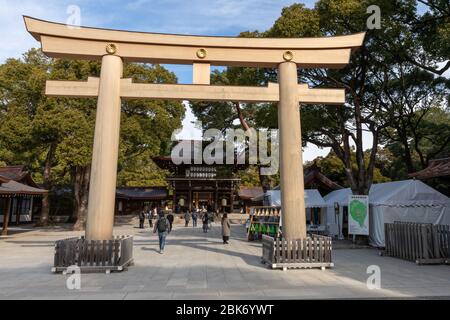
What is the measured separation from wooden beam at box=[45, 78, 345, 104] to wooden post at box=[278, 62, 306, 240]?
0.35m

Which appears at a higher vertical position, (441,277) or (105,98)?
Answer: (105,98)

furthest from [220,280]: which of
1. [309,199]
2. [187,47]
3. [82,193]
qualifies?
[82,193]

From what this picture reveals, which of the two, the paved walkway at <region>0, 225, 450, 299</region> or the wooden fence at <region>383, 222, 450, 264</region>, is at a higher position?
the wooden fence at <region>383, 222, 450, 264</region>

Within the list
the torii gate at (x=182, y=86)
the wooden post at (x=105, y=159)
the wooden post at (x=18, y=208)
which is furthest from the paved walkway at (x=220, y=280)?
the wooden post at (x=18, y=208)

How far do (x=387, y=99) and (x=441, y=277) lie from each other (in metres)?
13.9

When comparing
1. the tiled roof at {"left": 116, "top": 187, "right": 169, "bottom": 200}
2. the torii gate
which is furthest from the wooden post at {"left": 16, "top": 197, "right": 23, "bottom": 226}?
the torii gate

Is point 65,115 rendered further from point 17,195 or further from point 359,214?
point 359,214

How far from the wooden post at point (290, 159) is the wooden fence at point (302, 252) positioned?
345mm

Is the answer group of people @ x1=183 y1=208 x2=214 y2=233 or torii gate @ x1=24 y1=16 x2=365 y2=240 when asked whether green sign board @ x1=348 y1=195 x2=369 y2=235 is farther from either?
group of people @ x1=183 y1=208 x2=214 y2=233

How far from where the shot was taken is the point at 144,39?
416 inches

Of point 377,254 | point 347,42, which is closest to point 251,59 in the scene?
point 347,42

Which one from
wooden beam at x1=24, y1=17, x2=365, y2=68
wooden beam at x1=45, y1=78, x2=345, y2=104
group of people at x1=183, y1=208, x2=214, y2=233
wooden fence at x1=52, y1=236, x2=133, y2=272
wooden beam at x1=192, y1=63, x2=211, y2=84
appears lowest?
wooden fence at x1=52, y1=236, x2=133, y2=272

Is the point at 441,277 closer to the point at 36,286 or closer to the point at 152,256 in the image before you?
the point at 152,256

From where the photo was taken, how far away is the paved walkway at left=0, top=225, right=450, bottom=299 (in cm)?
680
